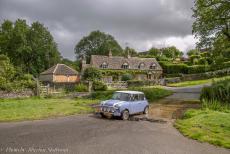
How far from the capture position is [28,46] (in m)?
76.4

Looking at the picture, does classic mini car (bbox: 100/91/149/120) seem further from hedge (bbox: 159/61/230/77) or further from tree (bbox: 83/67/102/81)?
hedge (bbox: 159/61/230/77)

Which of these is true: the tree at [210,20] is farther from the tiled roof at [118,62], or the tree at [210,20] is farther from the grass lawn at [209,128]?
the tiled roof at [118,62]

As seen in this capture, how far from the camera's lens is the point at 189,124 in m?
15.8

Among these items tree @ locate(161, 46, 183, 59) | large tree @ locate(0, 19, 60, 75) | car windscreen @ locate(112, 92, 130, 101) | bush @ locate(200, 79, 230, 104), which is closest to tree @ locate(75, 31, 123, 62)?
tree @ locate(161, 46, 183, 59)

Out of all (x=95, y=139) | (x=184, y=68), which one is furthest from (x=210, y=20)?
(x=184, y=68)

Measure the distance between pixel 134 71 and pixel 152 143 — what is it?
61.9 m

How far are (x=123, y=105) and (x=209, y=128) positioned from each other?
A: 580 centimetres

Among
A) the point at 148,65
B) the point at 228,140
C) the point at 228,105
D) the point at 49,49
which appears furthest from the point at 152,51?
the point at 228,140

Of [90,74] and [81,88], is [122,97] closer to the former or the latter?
[81,88]

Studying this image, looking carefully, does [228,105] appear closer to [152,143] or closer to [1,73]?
[152,143]

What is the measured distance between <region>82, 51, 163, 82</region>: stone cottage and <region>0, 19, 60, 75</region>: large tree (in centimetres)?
1510

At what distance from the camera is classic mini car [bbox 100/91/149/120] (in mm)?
17859

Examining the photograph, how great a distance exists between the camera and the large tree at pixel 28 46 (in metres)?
75.8

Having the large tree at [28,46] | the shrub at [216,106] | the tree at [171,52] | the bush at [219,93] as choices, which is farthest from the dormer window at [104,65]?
the shrub at [216,106]
